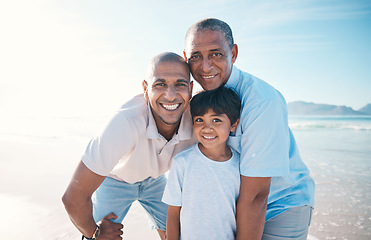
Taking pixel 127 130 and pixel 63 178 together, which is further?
pixel 63 178

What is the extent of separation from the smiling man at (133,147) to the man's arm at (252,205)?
2.70ft

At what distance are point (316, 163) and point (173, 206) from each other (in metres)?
6.80

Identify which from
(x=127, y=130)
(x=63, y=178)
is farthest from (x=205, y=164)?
(x=63, y=178)

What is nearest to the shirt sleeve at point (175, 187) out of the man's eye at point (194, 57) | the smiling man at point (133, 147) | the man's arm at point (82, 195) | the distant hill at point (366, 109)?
the smiling man at point (133, 147)

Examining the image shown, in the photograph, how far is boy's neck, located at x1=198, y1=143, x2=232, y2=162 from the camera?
2.31 meters

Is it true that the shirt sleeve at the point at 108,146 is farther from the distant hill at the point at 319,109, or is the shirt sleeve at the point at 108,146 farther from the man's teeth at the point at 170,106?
the distant hill at the point at 319,109

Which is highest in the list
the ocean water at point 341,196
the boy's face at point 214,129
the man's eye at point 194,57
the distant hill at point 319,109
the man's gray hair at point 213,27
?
the man's gray hair at point 213,27

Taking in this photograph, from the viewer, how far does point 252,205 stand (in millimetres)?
2082

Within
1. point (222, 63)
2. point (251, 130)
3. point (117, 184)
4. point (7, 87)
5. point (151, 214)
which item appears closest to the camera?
point (251, 130)

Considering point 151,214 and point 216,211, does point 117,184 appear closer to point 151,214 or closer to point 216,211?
point 151,214

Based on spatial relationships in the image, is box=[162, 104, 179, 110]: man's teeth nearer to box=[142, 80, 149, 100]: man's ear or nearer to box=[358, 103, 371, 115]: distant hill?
box=[142, 80, 149, 100]: man's ear

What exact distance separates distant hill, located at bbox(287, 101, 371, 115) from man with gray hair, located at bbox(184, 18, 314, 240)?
46281 millimetres

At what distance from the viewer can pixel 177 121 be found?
8.68 feet

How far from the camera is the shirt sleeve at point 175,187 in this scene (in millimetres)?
2191
